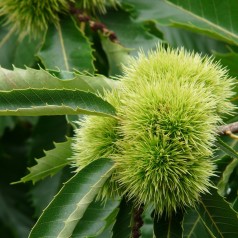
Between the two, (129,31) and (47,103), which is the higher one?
(129,31)

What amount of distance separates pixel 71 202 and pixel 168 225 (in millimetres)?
277

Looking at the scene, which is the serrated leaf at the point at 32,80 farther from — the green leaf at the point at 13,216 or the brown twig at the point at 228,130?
the green leaf at the point at 13,216

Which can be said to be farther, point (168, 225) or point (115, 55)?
point (115, 55)

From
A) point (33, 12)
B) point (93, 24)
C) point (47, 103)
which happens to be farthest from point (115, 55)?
point (47, 103)

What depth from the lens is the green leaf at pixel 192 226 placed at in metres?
1.64

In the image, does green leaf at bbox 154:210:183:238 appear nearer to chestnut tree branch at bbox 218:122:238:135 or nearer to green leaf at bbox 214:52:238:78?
chestnut tree branch at bbox 218:122:238:135

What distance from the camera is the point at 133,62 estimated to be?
60.4 inches

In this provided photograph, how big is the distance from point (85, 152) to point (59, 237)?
0.23m

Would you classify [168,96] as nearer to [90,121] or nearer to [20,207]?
[90,121]

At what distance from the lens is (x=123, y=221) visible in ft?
5.06

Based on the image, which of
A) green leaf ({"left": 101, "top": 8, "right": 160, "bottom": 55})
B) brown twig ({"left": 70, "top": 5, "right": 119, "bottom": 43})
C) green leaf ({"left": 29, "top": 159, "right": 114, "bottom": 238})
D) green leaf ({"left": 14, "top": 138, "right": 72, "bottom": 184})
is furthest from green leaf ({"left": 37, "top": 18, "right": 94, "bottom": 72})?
green leaf ({"left": 29, "top": 159, "right": 114, "bottom": 238})

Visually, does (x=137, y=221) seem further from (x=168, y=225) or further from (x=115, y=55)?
(x=115, y=55)

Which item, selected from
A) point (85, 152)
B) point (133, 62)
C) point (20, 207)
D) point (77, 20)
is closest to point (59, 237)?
point (85, 152)

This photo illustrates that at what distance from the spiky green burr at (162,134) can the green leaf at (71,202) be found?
4 centimetres
